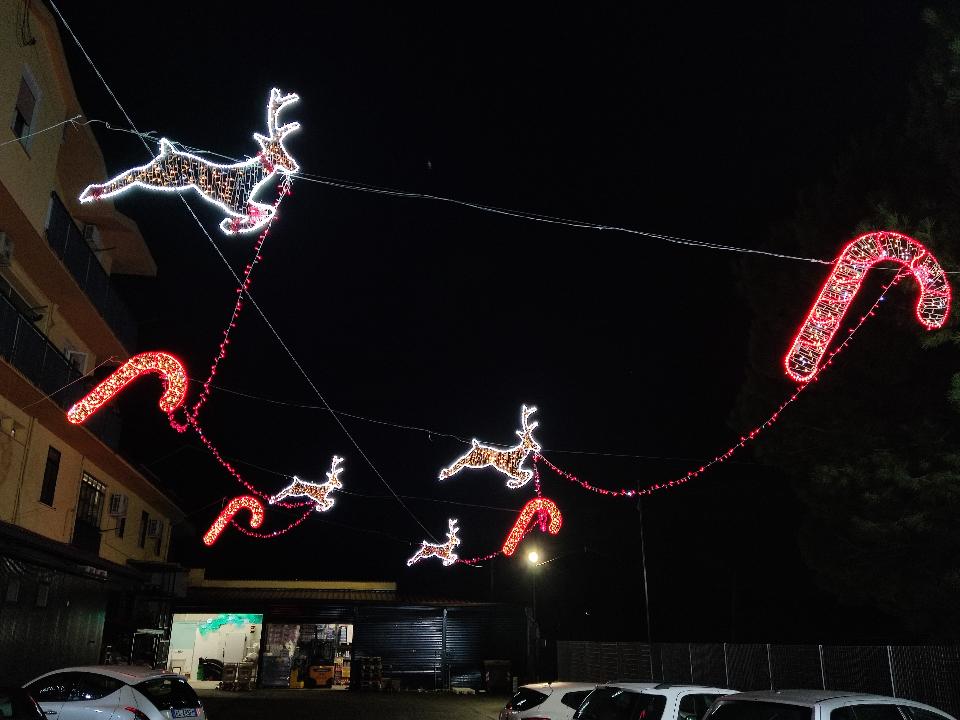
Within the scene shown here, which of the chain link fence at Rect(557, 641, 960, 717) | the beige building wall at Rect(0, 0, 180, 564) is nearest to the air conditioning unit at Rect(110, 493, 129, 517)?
the beige building wall at Rect(0, 0, 180, 564)

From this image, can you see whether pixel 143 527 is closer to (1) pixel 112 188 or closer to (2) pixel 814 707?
(1) pixel 112 188

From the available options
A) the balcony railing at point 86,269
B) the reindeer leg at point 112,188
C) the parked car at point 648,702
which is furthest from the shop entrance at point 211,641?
the reindeer leg at point 112,188

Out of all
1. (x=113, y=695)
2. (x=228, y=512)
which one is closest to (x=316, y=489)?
(x=228, y=512)

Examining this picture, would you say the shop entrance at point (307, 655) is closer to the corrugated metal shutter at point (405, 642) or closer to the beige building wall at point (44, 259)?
the corrugated metal shutter at point (405, 642)

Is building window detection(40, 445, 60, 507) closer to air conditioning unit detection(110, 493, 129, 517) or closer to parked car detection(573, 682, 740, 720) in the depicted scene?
air conditioning unit detection(110, 493, 129, 517)

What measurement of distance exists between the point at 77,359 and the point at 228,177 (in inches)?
541

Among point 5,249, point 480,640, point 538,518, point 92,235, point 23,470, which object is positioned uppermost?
point 92,235

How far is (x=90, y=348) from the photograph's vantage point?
21.9m

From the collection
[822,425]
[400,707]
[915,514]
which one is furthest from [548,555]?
[915,514]

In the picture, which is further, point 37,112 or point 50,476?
point 50,476

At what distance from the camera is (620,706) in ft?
32.9

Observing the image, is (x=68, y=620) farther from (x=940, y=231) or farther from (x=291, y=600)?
(x=940, y=231)

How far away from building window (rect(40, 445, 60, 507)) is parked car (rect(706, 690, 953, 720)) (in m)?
16.4

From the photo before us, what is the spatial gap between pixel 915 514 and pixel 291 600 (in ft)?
78.3
